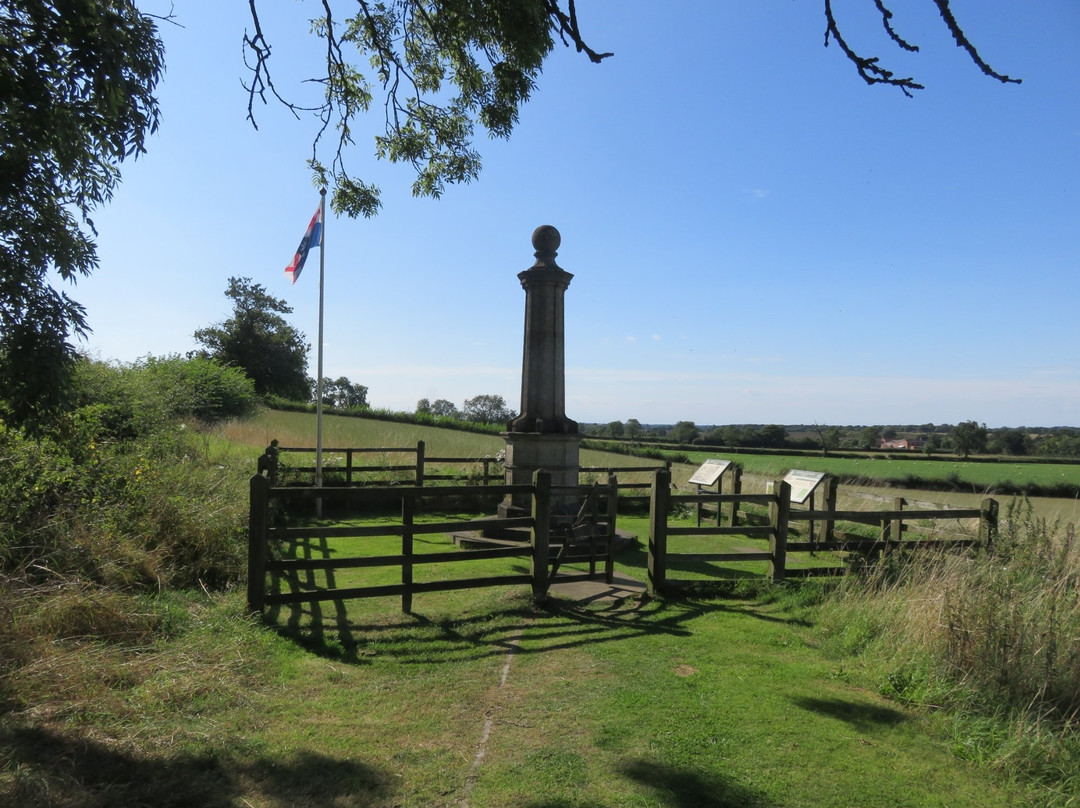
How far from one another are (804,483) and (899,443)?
3954 cm

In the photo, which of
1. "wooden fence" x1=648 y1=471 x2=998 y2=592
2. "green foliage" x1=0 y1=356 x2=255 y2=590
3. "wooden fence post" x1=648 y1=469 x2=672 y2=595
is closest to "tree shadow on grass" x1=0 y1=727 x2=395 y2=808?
"green foliage" x1=0 y1=356 x2=255 y2=590

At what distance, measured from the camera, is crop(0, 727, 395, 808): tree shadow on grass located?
2.96 m

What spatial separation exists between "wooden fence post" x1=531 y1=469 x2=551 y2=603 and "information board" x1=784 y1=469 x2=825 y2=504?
521 cm

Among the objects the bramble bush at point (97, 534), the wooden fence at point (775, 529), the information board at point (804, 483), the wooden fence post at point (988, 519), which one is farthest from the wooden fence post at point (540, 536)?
the wooden fence post at point (988, 519)

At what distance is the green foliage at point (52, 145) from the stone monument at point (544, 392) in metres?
6.57

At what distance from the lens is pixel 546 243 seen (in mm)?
11305

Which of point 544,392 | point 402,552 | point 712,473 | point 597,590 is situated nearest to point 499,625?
point 402,552

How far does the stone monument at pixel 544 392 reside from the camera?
11.0m

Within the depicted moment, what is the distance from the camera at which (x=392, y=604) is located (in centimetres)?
708

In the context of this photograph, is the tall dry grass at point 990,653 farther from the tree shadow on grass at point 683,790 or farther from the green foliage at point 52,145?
the green foliage at point 52,145

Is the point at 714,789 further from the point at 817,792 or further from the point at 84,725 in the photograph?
the point at 84,725

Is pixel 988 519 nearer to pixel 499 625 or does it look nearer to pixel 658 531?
pixel 658 531

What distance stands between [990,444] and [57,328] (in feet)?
171

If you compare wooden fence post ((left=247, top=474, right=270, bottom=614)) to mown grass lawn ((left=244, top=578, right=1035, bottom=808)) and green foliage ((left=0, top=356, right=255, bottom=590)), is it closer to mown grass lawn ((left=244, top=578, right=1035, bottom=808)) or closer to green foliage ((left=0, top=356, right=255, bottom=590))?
mown grass lawn ((left=244, top=578, right=1035, bottom=808))
